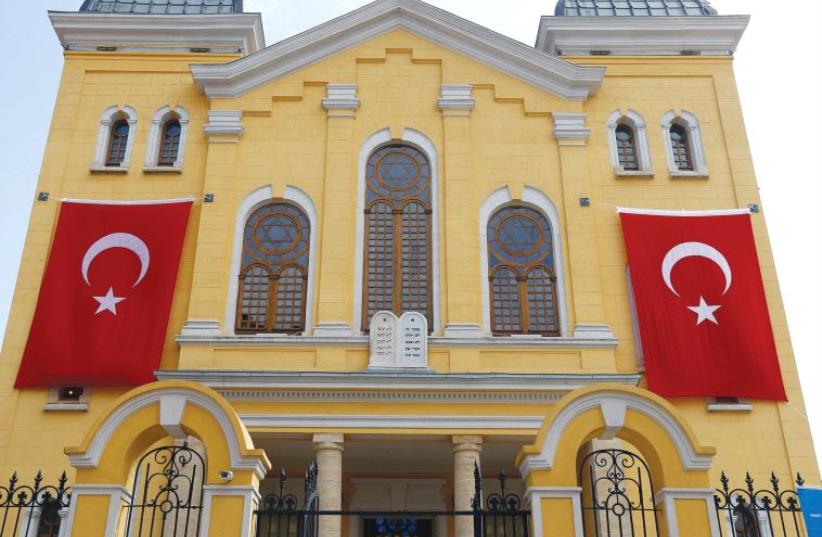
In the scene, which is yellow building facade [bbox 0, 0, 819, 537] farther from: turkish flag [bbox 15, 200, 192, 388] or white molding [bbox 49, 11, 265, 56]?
turkish flag [bbox 15, 200, 192, 388]

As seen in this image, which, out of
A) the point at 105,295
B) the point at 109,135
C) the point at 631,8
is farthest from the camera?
the point at 631,8

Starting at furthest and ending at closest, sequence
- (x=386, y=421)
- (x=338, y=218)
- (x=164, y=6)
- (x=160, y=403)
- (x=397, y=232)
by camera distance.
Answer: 1. (x=164, y=6)
2. (x=397, y=232)
3. (x=338, y=218)
4. (x=386, y=421)
5. (x=160, y=403)

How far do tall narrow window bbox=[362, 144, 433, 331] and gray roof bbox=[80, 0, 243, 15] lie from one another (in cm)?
694

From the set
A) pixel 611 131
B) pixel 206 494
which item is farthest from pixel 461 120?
pixel 206 494

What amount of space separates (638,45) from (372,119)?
277 inches

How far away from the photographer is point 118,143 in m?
20.0

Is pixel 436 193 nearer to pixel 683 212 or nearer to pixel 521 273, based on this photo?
pixel 521 273

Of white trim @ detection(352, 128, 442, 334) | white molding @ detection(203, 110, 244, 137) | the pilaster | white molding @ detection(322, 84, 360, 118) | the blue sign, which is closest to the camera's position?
the blue sign

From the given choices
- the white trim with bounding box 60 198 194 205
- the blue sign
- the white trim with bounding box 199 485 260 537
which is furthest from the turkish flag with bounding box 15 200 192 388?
the blue sign

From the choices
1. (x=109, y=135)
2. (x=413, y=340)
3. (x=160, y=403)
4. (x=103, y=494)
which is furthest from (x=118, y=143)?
(x=103, y=494)

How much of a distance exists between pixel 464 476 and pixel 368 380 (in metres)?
2.54

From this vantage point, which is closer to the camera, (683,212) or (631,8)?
(683,212)

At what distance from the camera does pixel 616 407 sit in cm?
1037

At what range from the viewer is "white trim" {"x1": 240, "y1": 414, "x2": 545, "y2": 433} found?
15.9 metres
